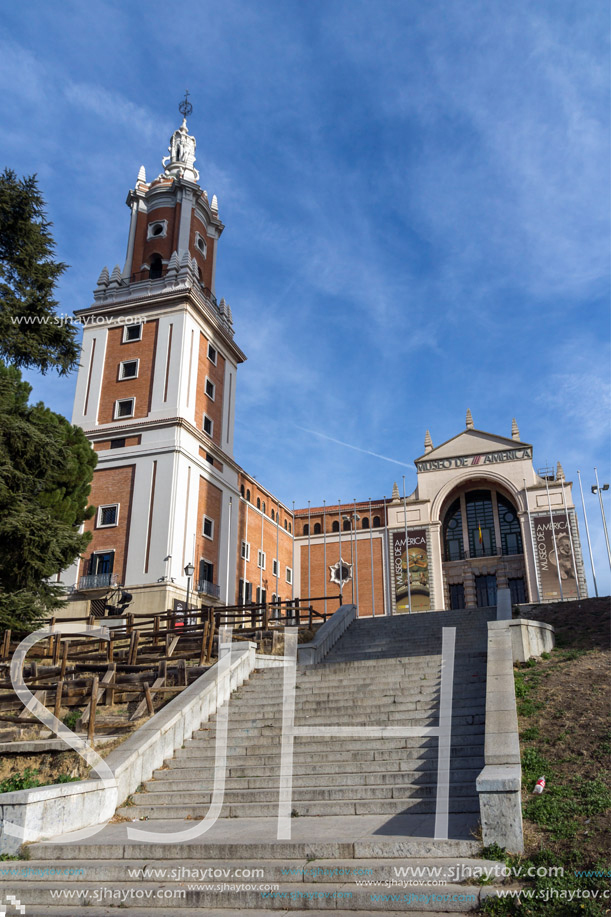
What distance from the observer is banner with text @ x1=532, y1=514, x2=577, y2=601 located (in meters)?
43.3

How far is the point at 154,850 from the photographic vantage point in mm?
7453

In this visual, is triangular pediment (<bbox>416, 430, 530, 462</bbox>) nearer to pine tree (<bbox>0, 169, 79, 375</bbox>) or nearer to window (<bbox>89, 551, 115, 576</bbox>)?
window (<bbox>89, 551, 115, 576</bbox>)

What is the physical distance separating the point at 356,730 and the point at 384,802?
Answer: 2.40 meters

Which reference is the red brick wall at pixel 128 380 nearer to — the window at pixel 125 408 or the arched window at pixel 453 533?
the window at pixel 125 408

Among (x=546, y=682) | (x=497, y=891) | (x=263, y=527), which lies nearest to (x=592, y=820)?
(x=497, y=891)

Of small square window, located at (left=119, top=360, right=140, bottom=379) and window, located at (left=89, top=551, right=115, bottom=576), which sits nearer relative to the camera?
window, located at (left=89, top=551, right=115, bottom=576)

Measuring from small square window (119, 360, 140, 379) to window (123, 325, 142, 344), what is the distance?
1.30 meters

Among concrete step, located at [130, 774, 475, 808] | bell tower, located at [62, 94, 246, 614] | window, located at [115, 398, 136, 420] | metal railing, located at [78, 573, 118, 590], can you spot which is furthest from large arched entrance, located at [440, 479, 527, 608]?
concrete step, located at [130, 774, 475, 808]

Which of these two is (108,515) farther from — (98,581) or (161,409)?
(161,409)

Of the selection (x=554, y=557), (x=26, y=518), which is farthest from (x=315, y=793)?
(x=554, y=557)

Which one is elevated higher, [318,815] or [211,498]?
[211,498]

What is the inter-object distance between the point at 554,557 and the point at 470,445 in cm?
945

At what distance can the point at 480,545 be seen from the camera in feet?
157

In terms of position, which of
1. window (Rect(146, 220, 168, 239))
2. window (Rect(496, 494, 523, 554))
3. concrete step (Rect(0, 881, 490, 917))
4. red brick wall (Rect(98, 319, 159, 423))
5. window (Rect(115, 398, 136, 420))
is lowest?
concrete step (Rect(0, 881, 490, 917))
